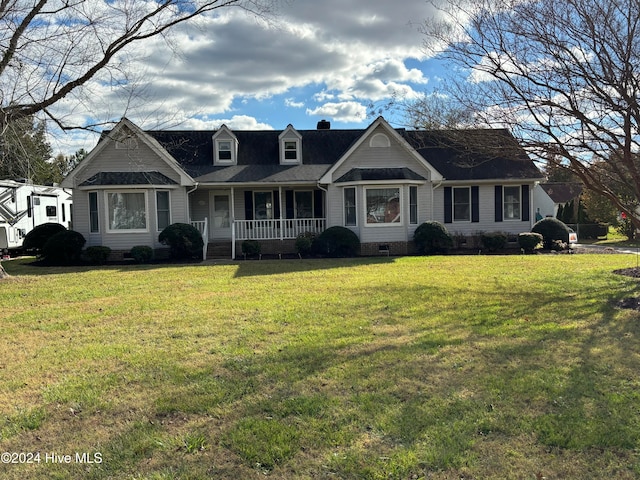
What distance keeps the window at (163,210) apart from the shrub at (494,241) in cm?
1304

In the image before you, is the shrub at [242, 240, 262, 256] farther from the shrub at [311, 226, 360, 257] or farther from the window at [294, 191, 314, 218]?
the window at [294, 191, 314, 218]

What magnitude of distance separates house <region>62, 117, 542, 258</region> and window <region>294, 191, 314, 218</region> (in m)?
0.05

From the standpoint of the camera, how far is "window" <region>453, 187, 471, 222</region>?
69.8 ft

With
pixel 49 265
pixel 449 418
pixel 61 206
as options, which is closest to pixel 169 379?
pixel 449 418

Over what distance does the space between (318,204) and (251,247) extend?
15.0ft

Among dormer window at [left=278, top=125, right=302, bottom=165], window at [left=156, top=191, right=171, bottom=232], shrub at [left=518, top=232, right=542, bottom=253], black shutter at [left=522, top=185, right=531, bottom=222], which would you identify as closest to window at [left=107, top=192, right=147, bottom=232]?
window at [left=156, top=191, right=171, bottom=232]

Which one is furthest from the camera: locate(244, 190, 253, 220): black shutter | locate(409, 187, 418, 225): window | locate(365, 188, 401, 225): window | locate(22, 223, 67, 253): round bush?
locate(244, 190, 253, 220): black shutter

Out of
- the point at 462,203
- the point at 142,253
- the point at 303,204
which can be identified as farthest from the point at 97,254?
the point at 462,203

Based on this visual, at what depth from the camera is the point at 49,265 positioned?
17.0 meters

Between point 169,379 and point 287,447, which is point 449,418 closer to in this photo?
point 287,447

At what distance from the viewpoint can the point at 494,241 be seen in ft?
63.4

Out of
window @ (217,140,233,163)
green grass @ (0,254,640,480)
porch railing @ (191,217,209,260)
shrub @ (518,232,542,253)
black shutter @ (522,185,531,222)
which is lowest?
green grass @ (0,254,640,480)

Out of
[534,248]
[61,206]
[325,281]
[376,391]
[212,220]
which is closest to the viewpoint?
[376,391]

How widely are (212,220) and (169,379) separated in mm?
16953
